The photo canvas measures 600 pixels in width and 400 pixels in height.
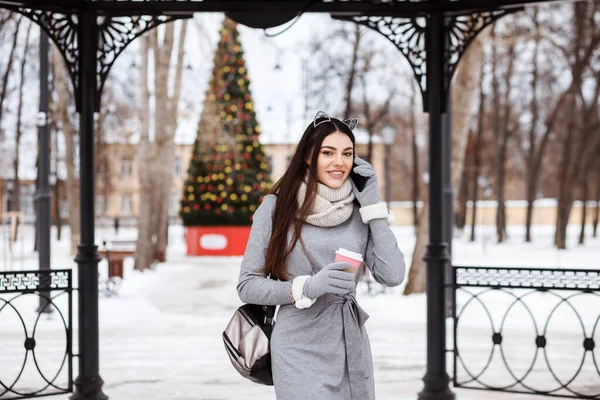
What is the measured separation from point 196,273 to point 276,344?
774 inches

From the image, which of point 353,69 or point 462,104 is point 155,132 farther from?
point 462,104

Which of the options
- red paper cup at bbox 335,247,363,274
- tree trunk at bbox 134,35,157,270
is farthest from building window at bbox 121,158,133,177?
red paper cup at bbox 335,247,363,274

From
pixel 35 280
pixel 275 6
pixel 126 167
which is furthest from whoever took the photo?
pixel 126 167

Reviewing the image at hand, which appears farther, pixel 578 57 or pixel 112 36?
pixel 578 57

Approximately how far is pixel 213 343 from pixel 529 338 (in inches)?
179

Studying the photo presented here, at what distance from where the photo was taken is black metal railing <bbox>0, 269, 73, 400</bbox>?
297 inches

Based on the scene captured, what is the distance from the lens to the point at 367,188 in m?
3.81

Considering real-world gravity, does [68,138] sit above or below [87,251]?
above

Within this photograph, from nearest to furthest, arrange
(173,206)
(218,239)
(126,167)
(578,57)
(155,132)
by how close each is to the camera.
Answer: (155,132) → (578,57) → (218,239) → (173,206) → (126,167)

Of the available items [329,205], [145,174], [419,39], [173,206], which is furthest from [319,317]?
[173,206]

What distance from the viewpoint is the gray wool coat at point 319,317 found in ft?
12.0

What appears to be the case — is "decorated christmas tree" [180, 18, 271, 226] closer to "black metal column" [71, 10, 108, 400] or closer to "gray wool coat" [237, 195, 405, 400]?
"black metal column" [71, 10, 108, 400]

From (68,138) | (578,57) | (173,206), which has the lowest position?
(173,206)

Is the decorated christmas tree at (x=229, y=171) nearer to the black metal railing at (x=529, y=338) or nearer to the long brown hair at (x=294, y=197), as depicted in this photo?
the black metal railing at (x=529, y=338)
